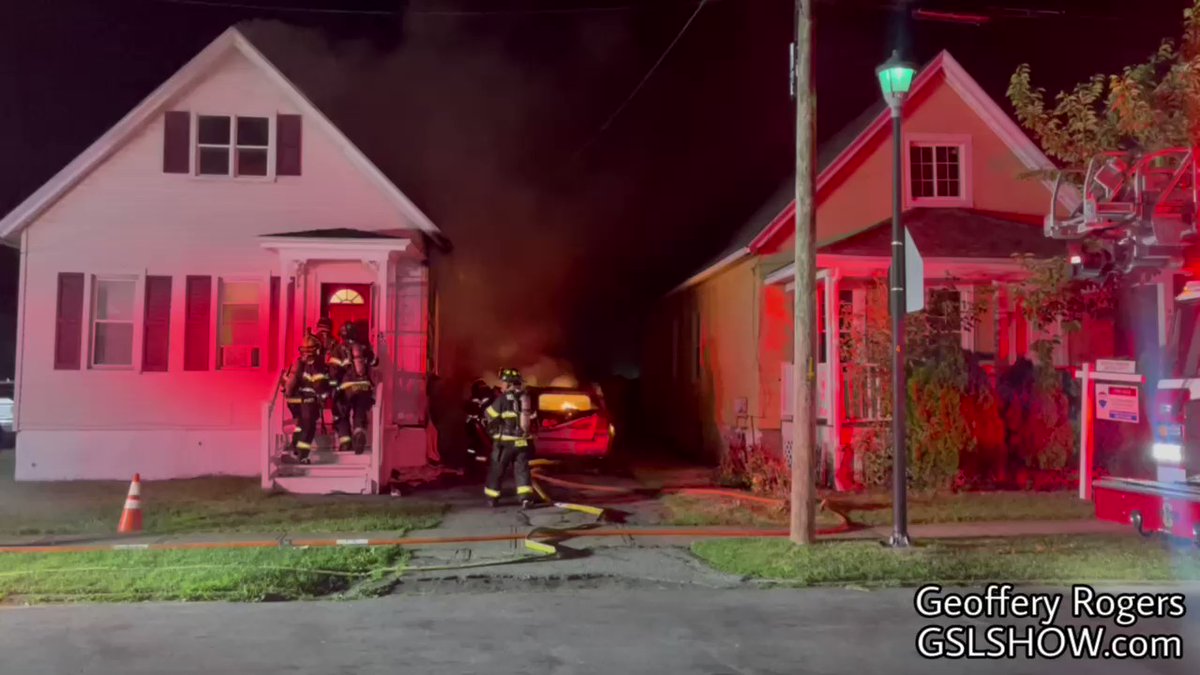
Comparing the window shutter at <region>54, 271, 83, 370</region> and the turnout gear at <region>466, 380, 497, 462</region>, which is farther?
the turnout gear at <region>466, 380, 497, 462</region>

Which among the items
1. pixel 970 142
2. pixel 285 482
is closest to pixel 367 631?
pixel 285 482

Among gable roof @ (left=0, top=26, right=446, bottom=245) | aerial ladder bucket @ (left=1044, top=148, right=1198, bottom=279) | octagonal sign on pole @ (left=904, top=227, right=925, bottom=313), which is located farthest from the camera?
gable roof @ (left=0, top=26, right=446, bottom=245)

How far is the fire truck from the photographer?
7.64 meters

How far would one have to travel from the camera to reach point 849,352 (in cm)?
1338

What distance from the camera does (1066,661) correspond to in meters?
5.65

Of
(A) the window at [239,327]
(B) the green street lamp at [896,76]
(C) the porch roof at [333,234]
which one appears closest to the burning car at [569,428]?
(C) the porch roof at [333,234]

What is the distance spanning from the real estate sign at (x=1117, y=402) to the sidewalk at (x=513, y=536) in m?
1.38

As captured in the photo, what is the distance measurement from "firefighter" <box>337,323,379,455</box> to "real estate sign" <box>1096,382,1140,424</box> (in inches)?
358

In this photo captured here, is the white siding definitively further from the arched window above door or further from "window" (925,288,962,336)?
"window" (925,288,962,336)

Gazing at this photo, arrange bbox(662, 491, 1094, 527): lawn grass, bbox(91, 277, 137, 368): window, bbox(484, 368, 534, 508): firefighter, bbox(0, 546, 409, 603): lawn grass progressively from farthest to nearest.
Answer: bbox(91, 277, 137, 368): window < bbox(484, 368, 534, 508): firefighter < bbox(662, 491, 1094, 527): lawn grass < bbox(0, 546, 409, 603): lawn grass

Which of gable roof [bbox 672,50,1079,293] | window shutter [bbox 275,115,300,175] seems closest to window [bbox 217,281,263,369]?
window shutter [bbox 275,115,300,175]

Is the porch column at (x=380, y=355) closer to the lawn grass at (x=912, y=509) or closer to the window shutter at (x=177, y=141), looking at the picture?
the window shutter at (x=177, y=141)

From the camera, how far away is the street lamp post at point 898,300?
28.6 feet

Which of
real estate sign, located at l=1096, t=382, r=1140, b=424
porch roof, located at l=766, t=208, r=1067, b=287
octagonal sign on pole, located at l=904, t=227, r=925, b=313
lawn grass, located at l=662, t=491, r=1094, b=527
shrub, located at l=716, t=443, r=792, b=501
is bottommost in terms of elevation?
lawn grass, located at l=662, t=491, r=1094, b=527
